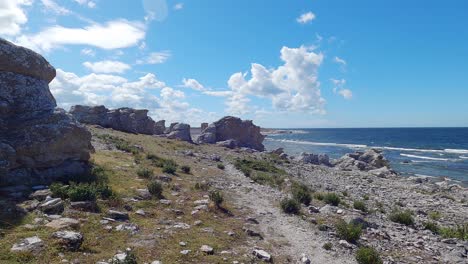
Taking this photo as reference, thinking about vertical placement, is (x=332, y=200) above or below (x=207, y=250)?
below

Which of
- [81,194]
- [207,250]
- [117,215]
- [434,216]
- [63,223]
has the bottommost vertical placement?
[434,216]

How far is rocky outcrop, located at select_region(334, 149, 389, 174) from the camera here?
63906 millimetres

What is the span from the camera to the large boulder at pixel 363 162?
2516 inches

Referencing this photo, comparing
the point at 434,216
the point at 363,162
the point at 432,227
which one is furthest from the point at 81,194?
the point at 363,162

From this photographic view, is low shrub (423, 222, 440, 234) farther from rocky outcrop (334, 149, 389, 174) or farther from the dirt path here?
rocky outcrop (334, 149, 389, 174)

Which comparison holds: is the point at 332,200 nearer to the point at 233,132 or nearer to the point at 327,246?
the point at 327,246

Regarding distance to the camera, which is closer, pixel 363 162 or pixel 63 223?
pixel 63 223

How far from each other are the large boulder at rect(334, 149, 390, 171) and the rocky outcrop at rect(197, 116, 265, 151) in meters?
22.5

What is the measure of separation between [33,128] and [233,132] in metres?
65.4

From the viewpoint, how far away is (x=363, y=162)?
66312mm

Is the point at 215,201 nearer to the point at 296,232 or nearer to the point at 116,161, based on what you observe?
the point at 296,232

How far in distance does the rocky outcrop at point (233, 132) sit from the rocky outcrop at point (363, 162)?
2251cm

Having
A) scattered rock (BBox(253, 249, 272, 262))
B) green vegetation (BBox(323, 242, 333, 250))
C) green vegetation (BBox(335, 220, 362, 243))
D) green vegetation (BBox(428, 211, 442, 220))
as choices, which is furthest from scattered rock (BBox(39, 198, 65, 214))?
green vegetation (BBox(428, 211, 442, 220))

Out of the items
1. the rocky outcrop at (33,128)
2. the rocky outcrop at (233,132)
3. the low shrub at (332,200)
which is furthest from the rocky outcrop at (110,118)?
the low shrub at (332,200)
